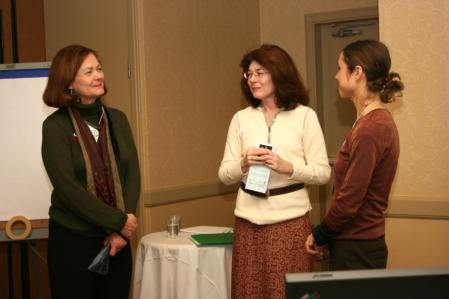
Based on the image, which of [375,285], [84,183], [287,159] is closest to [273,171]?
[287,159]

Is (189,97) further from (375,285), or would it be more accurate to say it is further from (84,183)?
(375,285)

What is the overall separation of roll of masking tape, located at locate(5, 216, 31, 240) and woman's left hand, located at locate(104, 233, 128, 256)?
0.66 meters

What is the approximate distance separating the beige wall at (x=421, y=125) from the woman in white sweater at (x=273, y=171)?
679mm

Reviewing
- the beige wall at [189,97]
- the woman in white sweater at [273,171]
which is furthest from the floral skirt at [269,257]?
the beige wall at [189,97]

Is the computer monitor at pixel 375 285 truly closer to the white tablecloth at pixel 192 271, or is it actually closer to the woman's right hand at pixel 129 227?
the woman's right hand at pixel 129 227

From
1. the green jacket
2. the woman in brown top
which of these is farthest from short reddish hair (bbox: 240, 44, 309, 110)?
the green jacket

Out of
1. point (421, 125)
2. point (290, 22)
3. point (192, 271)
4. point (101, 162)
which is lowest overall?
point (192, 271)

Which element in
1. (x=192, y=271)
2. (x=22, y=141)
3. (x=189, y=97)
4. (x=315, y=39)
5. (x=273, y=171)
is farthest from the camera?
(x=315, y=39)

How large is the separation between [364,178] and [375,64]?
427mm

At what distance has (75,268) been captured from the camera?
7.57 ft

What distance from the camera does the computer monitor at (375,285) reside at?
2.78 feet

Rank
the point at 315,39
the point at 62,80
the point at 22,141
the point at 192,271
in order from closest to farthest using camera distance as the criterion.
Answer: the point at 62,80 < the point at 192,271 < the point at 22,141 < the point at 315,39

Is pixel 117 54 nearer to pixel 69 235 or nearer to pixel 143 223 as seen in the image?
pixel 143 223

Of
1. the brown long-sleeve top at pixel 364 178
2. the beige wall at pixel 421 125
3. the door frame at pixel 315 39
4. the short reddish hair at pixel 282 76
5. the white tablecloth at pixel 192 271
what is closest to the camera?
the brown long-sleeve top at pixel 364 178
